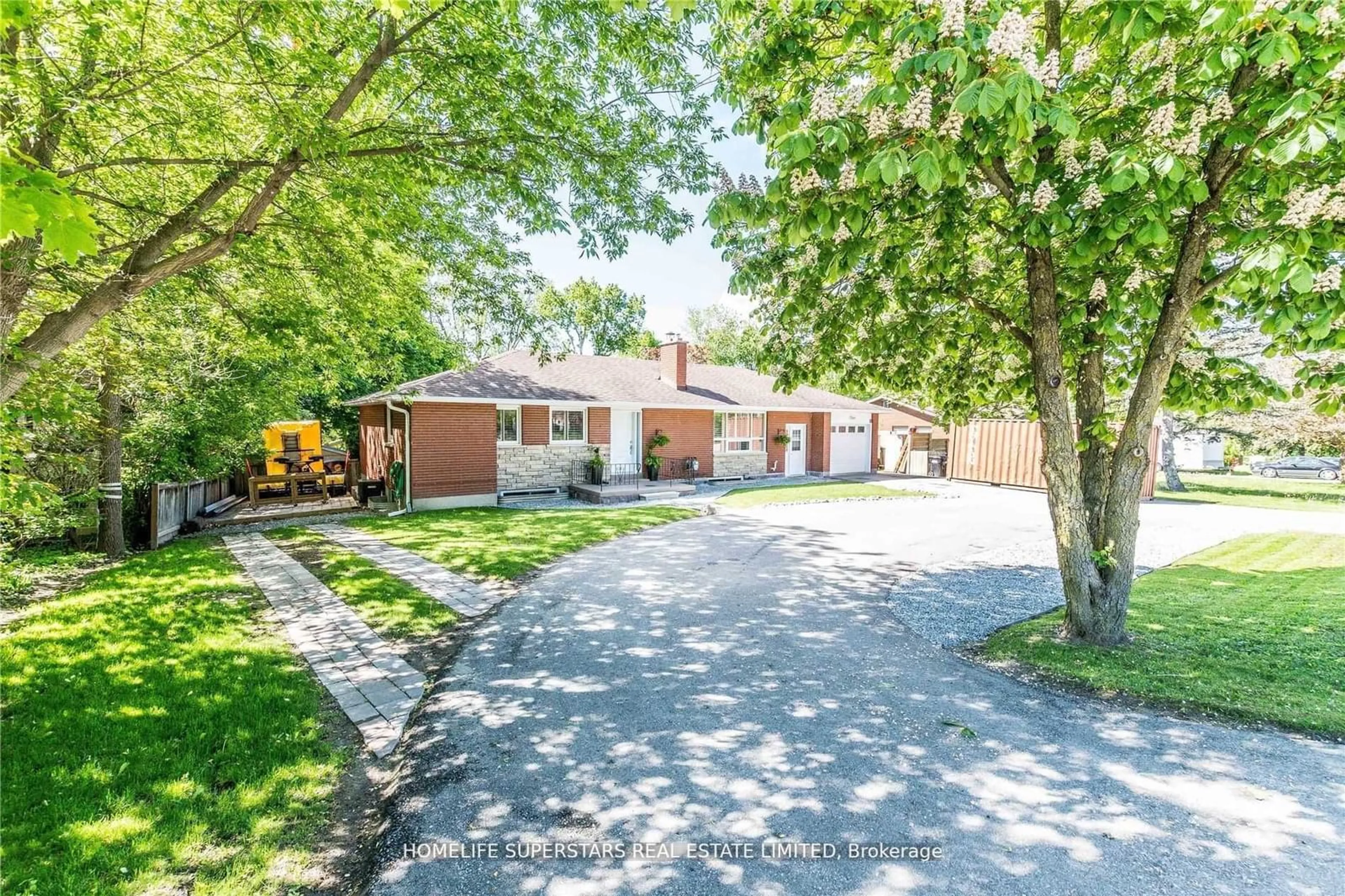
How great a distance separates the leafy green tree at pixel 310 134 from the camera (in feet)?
13.5

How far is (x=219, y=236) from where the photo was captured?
19.2 feet

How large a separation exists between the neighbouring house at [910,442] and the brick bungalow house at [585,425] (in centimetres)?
191

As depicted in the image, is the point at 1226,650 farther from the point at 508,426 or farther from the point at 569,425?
the point at 508,426

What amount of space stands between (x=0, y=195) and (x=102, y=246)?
5.66m

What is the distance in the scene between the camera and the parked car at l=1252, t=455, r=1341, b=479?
1113 inches

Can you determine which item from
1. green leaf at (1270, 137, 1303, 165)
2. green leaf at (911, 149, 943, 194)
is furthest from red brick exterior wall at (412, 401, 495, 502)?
green leaf at (1270, 137, 1303, 165)

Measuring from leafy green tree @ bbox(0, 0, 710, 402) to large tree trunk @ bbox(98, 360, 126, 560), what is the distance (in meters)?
2.91

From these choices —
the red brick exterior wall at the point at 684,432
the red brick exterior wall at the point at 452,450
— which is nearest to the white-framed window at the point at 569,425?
the red brick exterior wall at the point at 452,450

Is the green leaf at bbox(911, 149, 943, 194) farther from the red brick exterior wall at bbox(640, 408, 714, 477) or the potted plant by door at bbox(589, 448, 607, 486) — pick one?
the red brick exterior wall at bbox(640, 408, 714, 477)

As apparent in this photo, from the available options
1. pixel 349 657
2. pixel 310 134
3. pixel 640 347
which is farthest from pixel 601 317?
pixel 349 657

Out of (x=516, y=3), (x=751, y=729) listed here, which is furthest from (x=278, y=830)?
(x=516, y=3)

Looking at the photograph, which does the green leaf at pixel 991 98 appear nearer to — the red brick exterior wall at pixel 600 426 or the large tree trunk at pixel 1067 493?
the large tree trunk at pixel 1067 493

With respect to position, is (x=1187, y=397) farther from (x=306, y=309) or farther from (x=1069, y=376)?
(x=306, y=309)

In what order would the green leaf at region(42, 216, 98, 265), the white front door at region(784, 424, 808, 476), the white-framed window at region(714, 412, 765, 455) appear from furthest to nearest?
the white front door at region(784, 424, 808, 476) < the white-framed window at region(714, 412, 765, 455) < the green leaf at region(42, 216, 98, 265)
